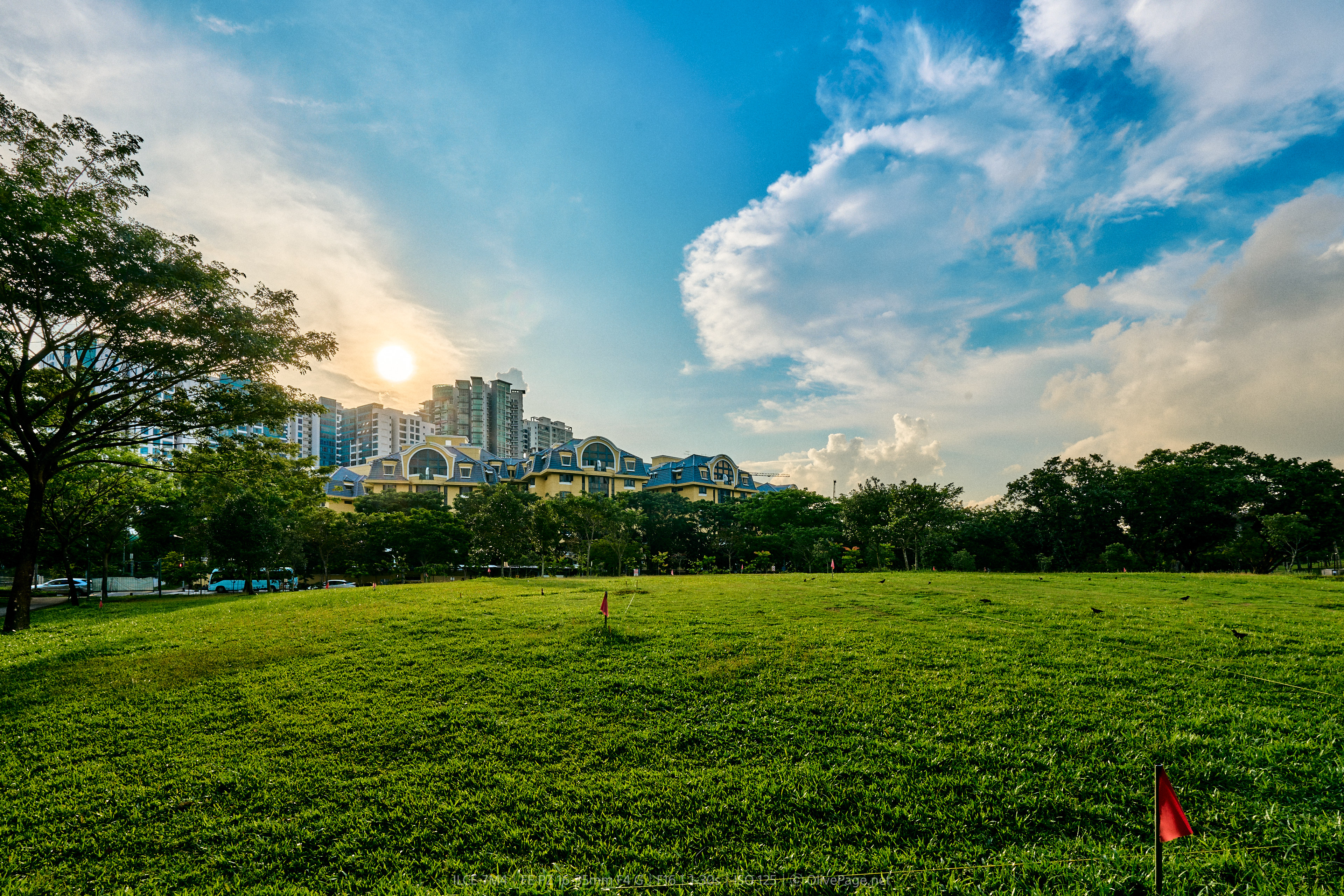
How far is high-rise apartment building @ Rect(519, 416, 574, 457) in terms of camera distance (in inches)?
5246

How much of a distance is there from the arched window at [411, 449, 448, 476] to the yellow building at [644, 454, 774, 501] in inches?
850

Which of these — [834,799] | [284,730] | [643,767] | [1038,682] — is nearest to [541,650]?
[284,730]

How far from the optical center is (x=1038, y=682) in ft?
21.1

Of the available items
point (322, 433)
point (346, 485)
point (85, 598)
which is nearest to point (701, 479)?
point (346, 485)

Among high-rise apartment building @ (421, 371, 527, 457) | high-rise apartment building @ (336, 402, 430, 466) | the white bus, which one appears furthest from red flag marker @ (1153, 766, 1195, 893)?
high-rise apartment building @ (336, 402, 430, 466)

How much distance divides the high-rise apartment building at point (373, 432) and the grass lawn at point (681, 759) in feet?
412

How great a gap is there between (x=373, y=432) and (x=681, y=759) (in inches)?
5333

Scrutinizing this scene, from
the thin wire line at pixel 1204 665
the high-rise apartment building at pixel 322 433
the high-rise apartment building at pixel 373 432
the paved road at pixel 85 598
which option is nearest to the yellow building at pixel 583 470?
the paved road at pixel 85 598

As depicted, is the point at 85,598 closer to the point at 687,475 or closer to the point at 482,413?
the point at 687,475

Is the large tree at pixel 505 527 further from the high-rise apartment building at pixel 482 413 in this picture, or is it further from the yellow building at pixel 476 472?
the high-rise apartment building at pixel 482 413

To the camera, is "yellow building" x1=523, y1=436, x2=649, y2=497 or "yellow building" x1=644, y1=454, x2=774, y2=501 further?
"yellow building" x1=644, y1=454, x2=774, y2=501

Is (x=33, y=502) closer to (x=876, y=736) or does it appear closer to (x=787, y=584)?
(x=876, y=736)

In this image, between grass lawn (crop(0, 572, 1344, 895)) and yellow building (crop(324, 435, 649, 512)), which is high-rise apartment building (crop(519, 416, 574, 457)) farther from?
grass lawn (crop(0, 572, 1344, 895))

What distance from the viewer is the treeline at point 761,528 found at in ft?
73.5
